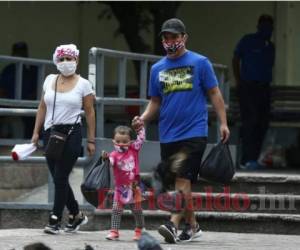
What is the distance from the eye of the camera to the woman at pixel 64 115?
10961 mm

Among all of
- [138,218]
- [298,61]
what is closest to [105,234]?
[138,218]

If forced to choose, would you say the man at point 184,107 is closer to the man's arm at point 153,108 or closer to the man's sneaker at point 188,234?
the man's sneaker at point 188,234

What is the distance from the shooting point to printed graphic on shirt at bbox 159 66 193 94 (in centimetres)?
1052

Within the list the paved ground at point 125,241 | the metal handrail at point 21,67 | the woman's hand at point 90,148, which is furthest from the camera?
the metal handrail at point 21,67

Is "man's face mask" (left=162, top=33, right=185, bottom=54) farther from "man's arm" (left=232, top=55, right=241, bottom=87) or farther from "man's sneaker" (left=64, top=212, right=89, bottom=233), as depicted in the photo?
"man's arm" (left=232, top=55, right=241, bottom=87)

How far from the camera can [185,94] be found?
414 inches

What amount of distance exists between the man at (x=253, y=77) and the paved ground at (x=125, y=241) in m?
3.63

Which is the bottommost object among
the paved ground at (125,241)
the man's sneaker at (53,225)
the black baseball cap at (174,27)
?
the paved ground at (125,241)

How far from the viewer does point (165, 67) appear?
1061 centimetres

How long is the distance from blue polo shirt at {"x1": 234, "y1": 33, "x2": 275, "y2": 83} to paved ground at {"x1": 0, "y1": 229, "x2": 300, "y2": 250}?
3.76 meters

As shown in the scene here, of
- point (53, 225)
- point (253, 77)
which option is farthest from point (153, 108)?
point (253, 77)

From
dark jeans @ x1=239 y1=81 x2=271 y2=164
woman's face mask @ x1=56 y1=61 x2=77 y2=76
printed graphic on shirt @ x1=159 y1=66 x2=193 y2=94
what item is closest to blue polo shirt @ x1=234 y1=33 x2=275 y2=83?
dark jeans @ x1=239 y1=81 x2=271 y2=164

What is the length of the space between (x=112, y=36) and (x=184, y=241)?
7.69 meters

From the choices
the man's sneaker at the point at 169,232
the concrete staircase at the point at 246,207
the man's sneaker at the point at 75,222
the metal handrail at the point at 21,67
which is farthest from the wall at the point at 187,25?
the man's sneaker at the point at 169,232
